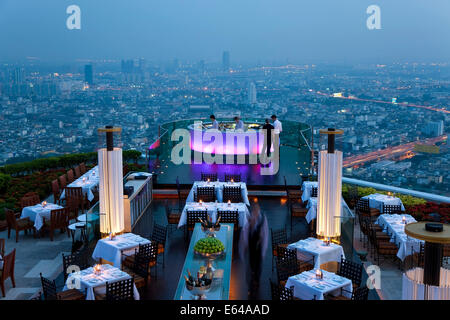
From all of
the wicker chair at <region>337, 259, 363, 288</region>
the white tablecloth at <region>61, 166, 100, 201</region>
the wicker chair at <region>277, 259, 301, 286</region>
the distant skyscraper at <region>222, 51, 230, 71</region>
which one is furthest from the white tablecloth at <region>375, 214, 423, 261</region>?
the distant skyscraper at <region>222, 51, 230, 71</region>

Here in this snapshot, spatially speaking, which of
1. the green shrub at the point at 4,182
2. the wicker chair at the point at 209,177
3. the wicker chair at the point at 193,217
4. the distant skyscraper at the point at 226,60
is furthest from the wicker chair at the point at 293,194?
the distant skyscraper at the point at 226,60

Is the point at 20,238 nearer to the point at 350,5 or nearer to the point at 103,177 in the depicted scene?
the point at 103,177

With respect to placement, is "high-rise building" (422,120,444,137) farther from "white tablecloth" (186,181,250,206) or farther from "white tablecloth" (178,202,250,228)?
"white tablecloth" (178,202,250,228)

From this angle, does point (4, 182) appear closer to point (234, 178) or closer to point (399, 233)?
point (234, 178)

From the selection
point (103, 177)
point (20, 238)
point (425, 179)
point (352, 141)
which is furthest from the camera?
point (352, 141)

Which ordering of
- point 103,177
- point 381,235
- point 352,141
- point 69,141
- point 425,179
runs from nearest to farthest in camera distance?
1. point 103,177
2. point 381,235
3. point 425,179
4. point 352,141
5. point 69,141
